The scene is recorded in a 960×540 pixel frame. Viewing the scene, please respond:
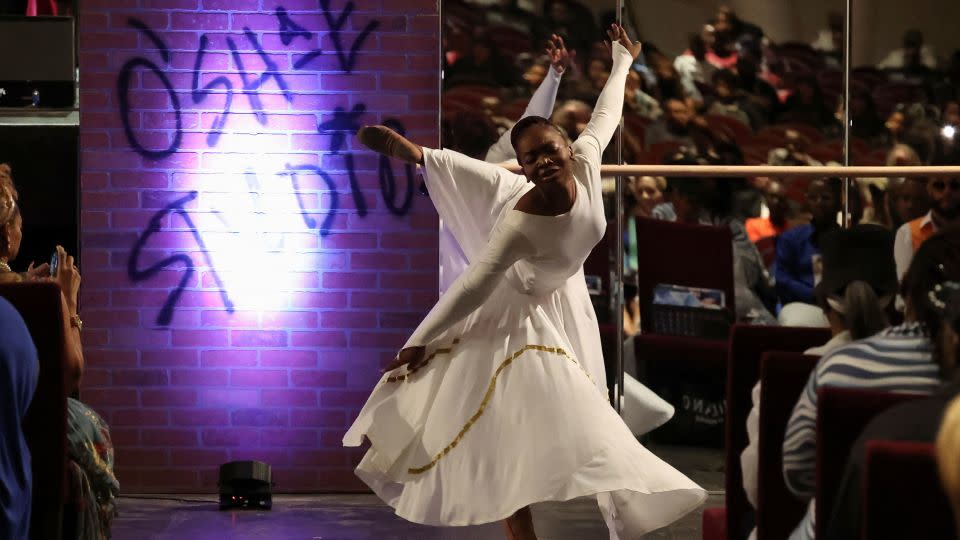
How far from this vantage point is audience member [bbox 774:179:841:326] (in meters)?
6.38

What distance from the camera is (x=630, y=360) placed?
6.40m

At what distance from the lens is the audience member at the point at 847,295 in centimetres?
331

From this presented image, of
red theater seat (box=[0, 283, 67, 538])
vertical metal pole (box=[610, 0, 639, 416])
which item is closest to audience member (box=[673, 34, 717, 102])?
vertical metal pole (box=[610, 0, 639, 416])

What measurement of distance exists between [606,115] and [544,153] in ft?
1.74

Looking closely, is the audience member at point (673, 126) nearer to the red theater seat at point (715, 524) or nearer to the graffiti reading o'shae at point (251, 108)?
the graffiti reading o'shae at point (251, 108)

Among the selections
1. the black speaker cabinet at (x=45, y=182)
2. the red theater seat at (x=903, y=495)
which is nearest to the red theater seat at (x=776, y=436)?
the red theater seat at (x=903, y=495)

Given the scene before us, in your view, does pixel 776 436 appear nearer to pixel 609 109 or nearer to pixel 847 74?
pixel 609 109

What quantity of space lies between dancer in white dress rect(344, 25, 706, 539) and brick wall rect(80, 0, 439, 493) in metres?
1.58

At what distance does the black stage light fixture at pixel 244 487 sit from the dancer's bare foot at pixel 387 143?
1503 mm

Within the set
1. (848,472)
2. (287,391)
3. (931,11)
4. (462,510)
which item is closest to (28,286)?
(462,510)

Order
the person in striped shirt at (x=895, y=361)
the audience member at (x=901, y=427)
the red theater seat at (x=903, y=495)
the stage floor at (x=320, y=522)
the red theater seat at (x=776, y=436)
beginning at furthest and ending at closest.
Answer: the stage floor at (x=320, y=522), the red theater seat at (x=776, y=436), the person in striped shirt at (x=895, y=361), the audience member at (x=901, y=427), the red theater seat at (x=903, y=495)

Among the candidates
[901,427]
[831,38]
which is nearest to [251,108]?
[831,38]

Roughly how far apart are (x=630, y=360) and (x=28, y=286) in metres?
3.20

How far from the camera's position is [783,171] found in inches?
236
